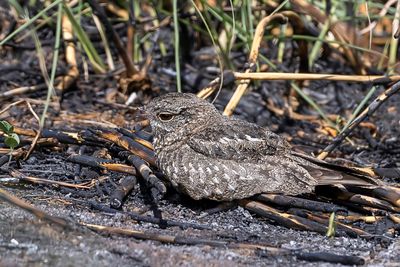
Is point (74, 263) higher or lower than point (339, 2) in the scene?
lower

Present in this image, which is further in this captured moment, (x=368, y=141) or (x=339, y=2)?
(x=339, y=2)

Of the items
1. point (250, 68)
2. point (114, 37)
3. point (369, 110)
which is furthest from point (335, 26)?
point (114, 37)

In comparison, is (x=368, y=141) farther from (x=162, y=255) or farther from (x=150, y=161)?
(x=162, y=255)

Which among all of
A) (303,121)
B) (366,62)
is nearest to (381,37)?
(366,62)

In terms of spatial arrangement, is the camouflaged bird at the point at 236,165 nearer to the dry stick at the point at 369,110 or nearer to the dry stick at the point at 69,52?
the dry stick at the point at 369,110

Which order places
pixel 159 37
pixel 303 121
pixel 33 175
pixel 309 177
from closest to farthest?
pixel 309 177 < pixel 33 175 < pixel 303 121 < pixel 159 37

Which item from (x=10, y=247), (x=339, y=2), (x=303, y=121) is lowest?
(x=303, y=121)

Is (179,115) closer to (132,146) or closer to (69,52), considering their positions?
(132,146)

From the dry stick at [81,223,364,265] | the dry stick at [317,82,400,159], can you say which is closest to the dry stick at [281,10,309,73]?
the dry stick at [317,82,400,159]
